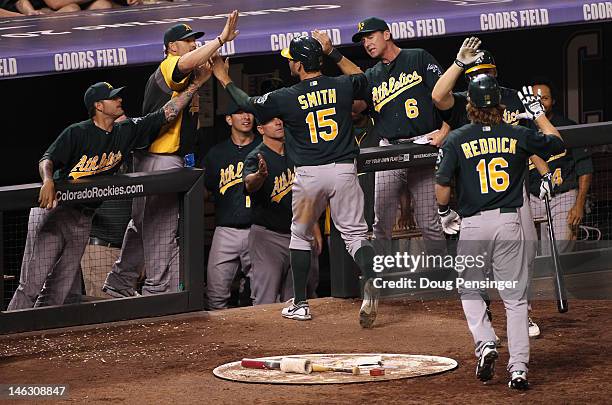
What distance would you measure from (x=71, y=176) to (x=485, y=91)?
9.77ft

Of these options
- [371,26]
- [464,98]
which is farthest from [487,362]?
[371,26]

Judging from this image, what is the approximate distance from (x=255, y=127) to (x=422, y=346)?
125 inches

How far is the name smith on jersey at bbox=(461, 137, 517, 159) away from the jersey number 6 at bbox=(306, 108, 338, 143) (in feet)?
5.68

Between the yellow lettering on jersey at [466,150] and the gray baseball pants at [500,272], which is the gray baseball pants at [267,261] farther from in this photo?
the yellow lettering on jersey at [466,150]

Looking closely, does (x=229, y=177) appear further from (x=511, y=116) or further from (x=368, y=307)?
(x=511, y=116)

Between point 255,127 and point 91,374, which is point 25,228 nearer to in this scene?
point 91,374

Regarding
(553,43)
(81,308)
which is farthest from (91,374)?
(553,43)

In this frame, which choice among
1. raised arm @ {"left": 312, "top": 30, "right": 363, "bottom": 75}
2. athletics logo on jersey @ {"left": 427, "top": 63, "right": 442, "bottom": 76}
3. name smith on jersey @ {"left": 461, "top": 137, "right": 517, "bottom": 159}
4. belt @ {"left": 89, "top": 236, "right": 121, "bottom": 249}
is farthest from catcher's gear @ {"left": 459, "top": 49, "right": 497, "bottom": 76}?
belt @ {"left": 89, "top": 236, "right": 121, "bottom": 249}

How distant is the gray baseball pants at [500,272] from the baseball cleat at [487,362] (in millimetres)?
42

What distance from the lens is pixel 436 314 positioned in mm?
9656

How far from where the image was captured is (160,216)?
9828 millimetres

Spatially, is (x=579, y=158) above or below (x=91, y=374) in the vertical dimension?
above

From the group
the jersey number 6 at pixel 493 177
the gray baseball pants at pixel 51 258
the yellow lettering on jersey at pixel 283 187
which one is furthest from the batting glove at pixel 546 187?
the gray baseball pants at pixel 51 258

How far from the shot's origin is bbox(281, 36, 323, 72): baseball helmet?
9.15 m
